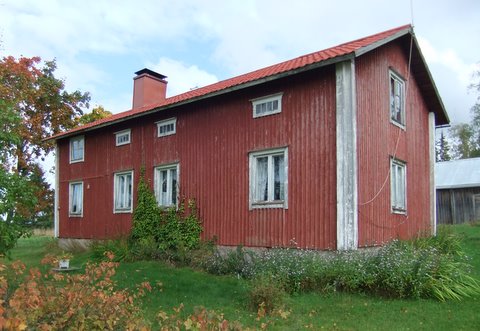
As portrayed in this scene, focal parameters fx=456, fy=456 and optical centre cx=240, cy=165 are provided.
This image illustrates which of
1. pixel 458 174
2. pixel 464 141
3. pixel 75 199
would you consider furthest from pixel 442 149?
pixel 75 199

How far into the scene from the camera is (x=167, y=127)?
15.1m

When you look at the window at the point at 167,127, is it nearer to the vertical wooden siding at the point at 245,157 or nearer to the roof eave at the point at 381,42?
the vertical wooden siding at the point at 245,157

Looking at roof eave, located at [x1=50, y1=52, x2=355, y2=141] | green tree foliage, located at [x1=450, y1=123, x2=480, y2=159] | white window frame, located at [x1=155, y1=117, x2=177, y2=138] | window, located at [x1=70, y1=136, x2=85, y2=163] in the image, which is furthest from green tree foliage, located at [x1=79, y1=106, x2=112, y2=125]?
green tree foliage, located at [x1=450, y1=123, x2=480, y2=159]

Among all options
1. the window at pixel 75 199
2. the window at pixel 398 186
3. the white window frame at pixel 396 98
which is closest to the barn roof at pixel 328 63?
the white window frame at pixel 396 98

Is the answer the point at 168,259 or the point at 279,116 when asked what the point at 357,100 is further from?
the point at 168,259

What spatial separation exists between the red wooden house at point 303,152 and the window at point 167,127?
0.11 feet

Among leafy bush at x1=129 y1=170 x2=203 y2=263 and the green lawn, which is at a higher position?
leafy bush at x1=129 y1=170 x2=203 y2=263

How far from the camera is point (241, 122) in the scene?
12672mm

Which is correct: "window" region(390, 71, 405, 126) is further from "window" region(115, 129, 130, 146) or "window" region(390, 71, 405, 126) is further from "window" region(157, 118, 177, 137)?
"window" region(115, 129, 130, 146)

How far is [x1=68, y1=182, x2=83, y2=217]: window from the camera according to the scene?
1870 centimetres

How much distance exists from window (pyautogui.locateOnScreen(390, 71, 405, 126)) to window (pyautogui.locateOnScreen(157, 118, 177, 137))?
6.68 m

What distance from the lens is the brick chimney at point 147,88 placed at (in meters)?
19.9

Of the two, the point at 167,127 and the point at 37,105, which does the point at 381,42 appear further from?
the point at 37,105

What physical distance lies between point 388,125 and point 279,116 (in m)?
3.18
